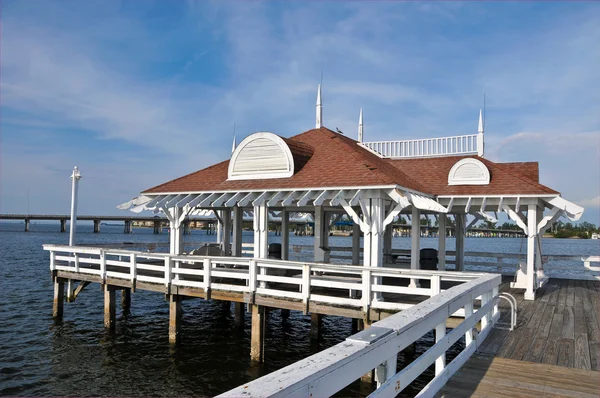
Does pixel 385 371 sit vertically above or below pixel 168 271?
above

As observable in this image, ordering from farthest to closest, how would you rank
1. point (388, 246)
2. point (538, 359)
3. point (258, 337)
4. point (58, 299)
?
point (388, 246), point (58, 299), point (258, 337), point (538, 359)

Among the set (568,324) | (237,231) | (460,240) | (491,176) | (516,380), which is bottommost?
(568,324)

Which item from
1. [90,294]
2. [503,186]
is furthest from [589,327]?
[90,294]

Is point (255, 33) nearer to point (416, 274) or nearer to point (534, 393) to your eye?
point (416, 274)

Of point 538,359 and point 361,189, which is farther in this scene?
point 361,189

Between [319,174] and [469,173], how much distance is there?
18.0 ft

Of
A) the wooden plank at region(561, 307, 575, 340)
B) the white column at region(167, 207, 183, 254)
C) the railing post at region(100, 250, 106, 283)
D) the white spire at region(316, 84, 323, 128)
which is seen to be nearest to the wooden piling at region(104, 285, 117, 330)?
the railing post at region(100, 250, 106, 283)

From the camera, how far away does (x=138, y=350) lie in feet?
44.4

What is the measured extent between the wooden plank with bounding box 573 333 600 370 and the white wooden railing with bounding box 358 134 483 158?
34.2 feet

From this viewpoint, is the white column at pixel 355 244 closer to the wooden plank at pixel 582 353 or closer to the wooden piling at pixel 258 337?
the wooden piling at pixel 258 337

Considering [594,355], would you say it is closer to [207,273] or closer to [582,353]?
[582,353]

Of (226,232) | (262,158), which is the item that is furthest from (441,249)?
(226,232)

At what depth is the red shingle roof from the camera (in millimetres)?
12602

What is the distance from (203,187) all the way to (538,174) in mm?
11442
